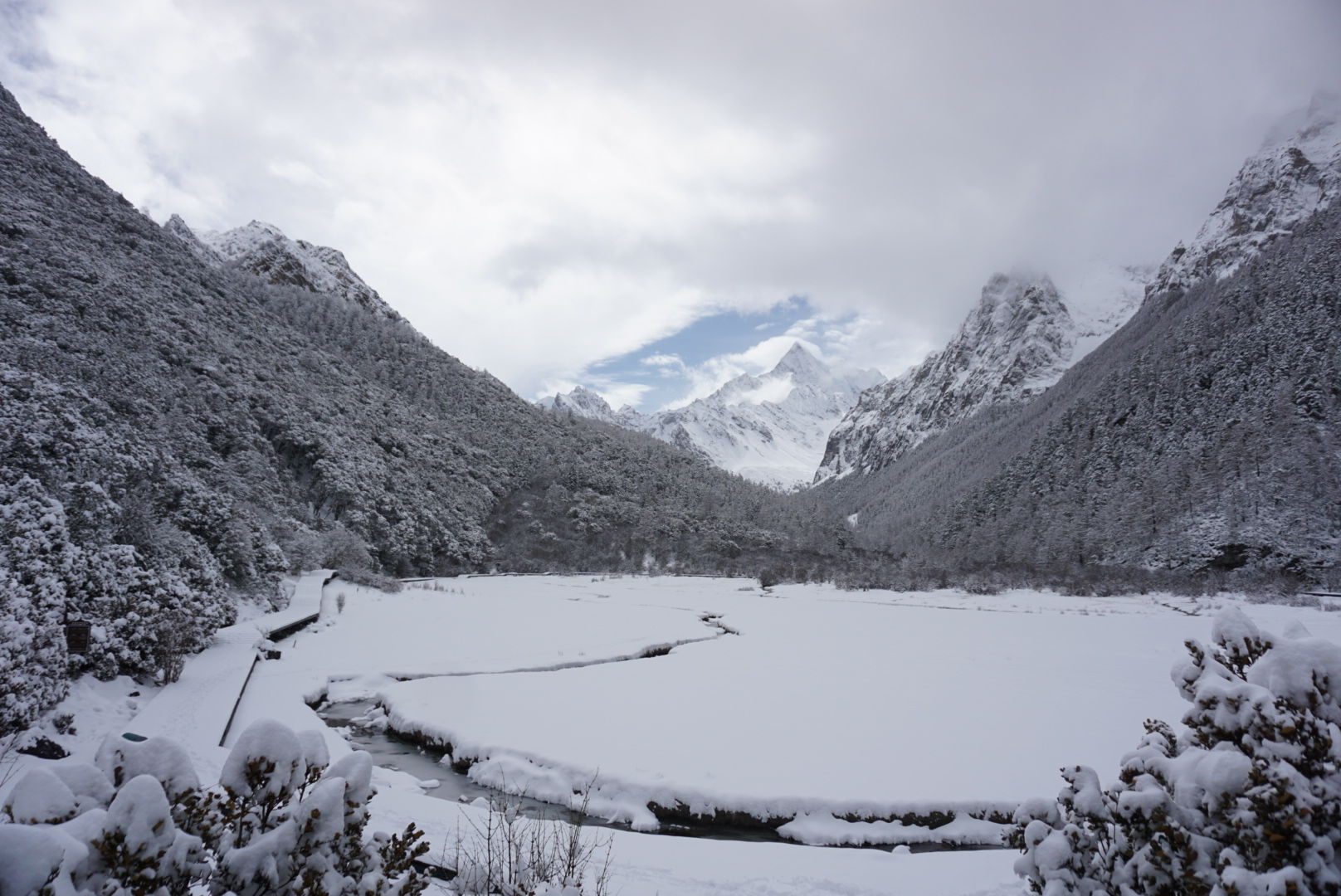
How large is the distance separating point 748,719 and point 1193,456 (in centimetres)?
6955

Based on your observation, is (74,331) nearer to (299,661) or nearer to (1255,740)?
(299,661)

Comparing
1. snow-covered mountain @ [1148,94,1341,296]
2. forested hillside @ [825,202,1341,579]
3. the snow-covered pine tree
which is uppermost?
snow-covered mountain @ [1148,94,1341,296]

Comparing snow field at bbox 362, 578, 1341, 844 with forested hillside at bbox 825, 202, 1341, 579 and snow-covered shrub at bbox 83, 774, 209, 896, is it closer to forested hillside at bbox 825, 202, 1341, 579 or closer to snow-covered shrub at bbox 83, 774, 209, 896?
snow-covered shrub at bbox 83, 774, 209, 896

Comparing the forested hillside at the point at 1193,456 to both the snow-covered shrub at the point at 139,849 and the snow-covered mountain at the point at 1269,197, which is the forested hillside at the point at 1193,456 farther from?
the snow-covered shrub at the point at 139,849

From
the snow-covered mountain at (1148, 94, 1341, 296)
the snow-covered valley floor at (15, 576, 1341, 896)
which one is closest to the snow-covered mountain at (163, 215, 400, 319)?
the snow-covered valley floor at (15, 576, 1341, 896)

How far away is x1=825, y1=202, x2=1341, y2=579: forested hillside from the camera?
47625 millimetres

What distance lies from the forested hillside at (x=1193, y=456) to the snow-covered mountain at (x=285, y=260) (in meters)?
84.3

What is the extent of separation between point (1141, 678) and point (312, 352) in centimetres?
6127

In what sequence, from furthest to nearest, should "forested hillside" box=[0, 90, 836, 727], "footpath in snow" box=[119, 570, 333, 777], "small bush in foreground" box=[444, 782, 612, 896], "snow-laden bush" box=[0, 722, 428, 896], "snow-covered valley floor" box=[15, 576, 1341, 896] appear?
1. "forested hillside" box=[0, 90, 836, 727]
2. "footpath in snow" box=[119, 570, 333, 777]
3. "snow-covered valley floor" box=[15, 576, 1341, 896]
4. "small bush in foreground" box=[444, 782, 612, 896]
5. "snow-laden bush" box=[0, 722, 428, 896]

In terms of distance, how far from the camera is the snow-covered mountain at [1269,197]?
12319cm

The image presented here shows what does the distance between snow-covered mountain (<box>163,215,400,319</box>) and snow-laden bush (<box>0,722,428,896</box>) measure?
92.7 meters

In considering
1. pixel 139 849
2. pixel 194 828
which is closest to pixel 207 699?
pixel 194 828

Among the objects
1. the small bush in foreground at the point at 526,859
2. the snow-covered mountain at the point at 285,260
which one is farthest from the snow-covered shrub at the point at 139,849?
the snow-covered mountain at the point at 285,260

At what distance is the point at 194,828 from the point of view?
246cm
